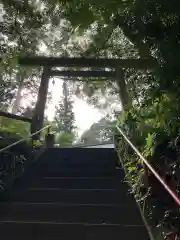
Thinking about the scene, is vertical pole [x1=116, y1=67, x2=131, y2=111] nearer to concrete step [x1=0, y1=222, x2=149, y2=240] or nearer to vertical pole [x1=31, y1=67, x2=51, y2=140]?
vertical pole [x1=31, y1=67, x2=51, y2=140]

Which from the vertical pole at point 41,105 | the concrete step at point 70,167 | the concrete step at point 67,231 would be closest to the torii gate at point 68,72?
the vertical pole at point 41,105

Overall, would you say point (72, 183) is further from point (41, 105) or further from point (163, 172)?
point (41, 105)

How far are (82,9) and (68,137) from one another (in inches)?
382

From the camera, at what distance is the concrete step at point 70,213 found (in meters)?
4.69

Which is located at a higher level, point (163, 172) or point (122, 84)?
point (122, 84)

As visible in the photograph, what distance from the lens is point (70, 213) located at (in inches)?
192

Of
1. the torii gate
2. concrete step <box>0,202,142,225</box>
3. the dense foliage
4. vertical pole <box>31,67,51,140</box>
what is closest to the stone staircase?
concrete step <box>0,202,142,225</box>

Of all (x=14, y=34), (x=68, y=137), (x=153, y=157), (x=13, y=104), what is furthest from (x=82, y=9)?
(x=13, y=104)

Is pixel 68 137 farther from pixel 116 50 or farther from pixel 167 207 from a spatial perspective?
pixel 167 207

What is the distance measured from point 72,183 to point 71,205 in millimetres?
1196

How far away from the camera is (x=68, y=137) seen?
45.1 feet

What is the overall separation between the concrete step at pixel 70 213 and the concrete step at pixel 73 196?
322mm

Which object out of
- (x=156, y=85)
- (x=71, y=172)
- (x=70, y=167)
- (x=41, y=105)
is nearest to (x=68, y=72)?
(x=41, y=105)

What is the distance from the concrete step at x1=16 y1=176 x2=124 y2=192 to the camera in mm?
6137
